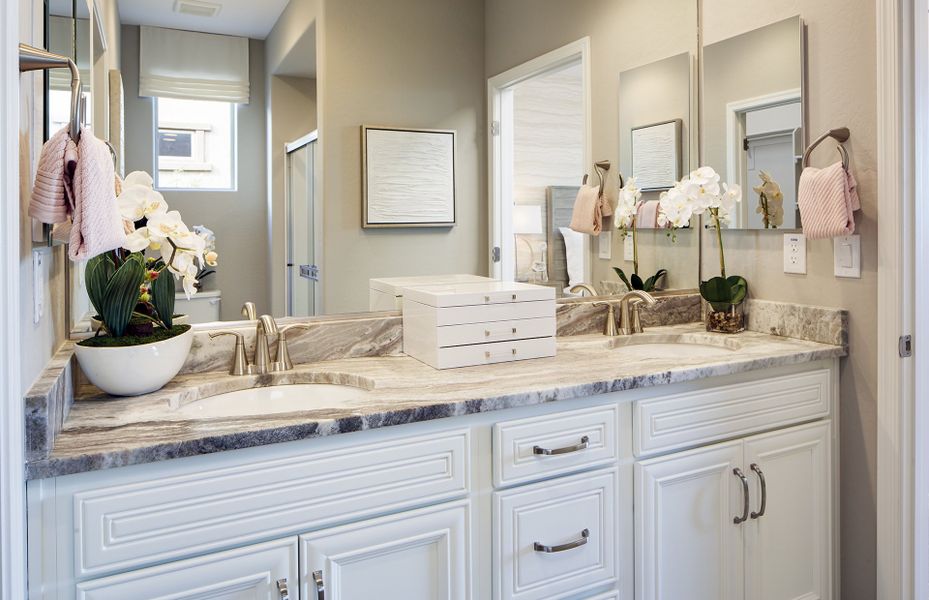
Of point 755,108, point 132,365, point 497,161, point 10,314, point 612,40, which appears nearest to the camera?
point 10,314

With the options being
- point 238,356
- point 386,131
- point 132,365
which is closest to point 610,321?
point 386,131

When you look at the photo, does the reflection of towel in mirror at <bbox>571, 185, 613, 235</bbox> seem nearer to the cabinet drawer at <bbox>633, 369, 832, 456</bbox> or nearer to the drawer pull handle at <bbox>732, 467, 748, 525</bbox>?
the cabinet drawer at <bbox>633, 369, 832, 456</bbox>

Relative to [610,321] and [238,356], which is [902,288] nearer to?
[610,321]

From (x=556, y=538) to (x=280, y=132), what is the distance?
114cm

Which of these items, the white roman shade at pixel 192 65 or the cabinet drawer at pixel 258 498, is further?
the white roman shade at pixel 192 65

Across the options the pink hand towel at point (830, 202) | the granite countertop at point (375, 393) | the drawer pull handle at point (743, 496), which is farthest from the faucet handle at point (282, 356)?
the pink hand towel at point (830, 202)

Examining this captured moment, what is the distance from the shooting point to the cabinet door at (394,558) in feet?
4.05

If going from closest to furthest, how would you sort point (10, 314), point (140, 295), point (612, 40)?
→ point (10, 314)
point (140, 295)
point (612, 40)

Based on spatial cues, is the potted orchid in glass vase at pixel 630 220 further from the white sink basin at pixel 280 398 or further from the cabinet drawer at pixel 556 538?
the white sink basin at pixel 280 398

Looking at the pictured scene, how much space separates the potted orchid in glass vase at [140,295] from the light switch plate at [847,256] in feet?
5.45

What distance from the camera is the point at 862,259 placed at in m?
1.86

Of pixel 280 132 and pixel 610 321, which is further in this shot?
pixel 610 321

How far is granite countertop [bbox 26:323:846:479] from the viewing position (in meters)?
1.11

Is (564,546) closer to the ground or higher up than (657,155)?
closer to the ground
